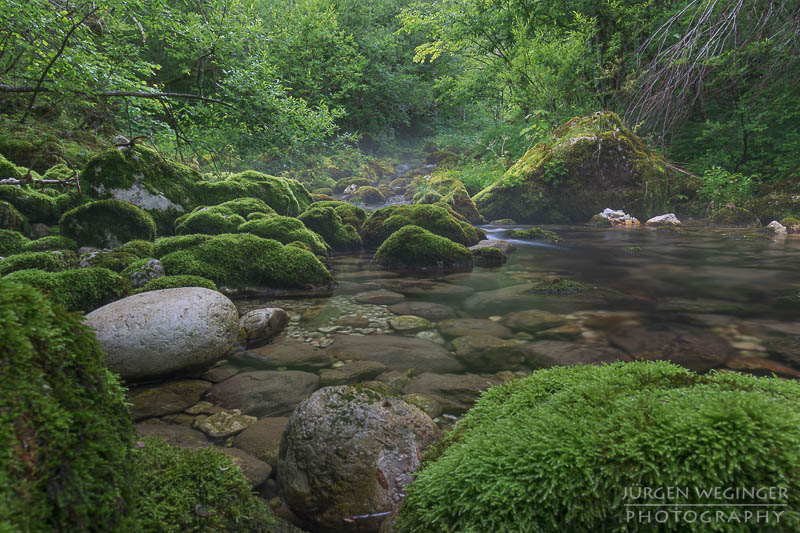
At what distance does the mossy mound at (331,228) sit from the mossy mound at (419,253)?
2.17 meters

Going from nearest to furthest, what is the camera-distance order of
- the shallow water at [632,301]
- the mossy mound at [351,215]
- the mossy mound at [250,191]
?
the shallow water at [632,301] → the mossy mound at [250,191] → the mossy mound at [351,215]

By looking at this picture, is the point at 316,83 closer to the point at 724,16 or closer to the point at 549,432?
the point at 724,16

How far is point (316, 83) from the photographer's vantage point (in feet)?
54.4

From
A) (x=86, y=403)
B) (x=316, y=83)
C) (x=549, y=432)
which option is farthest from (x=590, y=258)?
(x=316, y=83)

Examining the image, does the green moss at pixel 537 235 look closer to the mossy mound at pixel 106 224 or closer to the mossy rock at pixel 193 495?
the mossy mound at pixel 106 224

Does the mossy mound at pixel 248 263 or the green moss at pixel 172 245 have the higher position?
the green moss at pixel 172 245

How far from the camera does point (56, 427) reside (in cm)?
90

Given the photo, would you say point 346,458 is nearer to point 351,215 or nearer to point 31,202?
point 31,202

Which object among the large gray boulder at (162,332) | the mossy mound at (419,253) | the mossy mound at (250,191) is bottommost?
the mossy mound at (419,253)

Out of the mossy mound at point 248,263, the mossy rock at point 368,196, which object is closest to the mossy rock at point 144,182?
the mossy mound at point 248,263

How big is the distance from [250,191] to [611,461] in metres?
10.6

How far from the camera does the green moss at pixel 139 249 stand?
5958 mm

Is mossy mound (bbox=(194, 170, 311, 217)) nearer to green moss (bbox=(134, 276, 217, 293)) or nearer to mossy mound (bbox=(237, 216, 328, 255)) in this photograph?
mossy mound (bbox=(237, 216, 328, 255))

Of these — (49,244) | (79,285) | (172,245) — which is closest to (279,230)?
(172,245)
